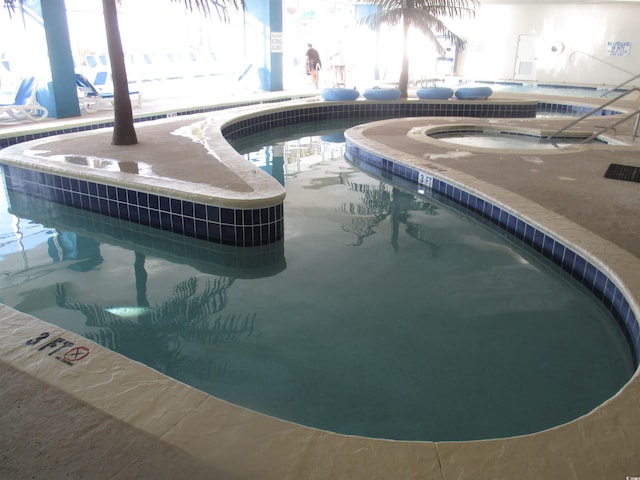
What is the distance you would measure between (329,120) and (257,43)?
16.9ft

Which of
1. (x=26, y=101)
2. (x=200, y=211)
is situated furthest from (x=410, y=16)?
(x=200, y=211)

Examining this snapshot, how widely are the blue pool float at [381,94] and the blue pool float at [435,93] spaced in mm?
521

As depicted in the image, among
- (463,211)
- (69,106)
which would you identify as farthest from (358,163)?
(69,106)

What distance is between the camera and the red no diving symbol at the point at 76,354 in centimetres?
179

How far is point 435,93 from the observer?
10078 mm

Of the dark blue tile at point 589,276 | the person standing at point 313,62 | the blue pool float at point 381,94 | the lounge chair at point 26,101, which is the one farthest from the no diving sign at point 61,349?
the person standing at point 313,62

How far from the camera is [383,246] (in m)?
3.51

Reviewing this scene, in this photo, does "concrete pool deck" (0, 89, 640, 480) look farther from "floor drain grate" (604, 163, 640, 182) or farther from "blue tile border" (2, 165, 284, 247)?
"floor drain grate" (604, 163, 640, 182)

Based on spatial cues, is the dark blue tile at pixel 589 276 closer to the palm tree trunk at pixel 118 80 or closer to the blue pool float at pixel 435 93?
the palm tree trunk at pixel 118 80

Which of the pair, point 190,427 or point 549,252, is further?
point 549,252

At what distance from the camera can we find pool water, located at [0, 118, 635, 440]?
6.59 feet

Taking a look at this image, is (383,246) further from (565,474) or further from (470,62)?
(470,62)

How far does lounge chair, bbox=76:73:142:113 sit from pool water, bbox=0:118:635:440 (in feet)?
17.8

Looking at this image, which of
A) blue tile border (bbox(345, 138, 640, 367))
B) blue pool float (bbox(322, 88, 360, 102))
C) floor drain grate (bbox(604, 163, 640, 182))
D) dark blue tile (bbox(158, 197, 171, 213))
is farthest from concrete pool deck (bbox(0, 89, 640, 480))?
blue pool float (bbox(322, 88, 360, 102))
